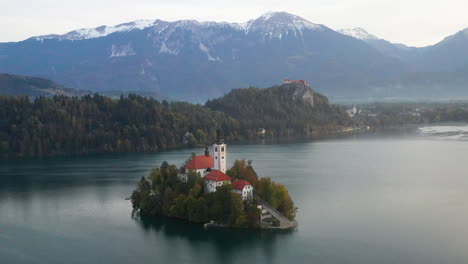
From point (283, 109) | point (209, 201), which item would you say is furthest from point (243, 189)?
point (283, 109)

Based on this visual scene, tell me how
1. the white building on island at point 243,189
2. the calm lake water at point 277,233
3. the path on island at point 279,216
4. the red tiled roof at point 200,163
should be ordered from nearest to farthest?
the calm lake water at point 277,233
the path on island at point 279,216
the white building on island at point 243,189
the red tiled roof at point 200,163

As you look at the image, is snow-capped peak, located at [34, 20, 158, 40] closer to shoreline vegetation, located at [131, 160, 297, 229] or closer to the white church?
the white church

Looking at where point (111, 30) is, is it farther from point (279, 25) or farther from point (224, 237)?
point (224, 237)

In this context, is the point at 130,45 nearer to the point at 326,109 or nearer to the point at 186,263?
the point at 326,109

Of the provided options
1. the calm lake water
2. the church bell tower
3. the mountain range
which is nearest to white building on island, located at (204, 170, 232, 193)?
the church bell tower

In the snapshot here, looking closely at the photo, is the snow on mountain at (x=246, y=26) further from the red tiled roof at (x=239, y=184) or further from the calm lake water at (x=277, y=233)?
the red tiled roof at (x=239, y=184)

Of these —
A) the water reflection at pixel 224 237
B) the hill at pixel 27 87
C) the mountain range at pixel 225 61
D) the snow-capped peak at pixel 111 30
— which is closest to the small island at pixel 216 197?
the water reflection at pixel 224 237
